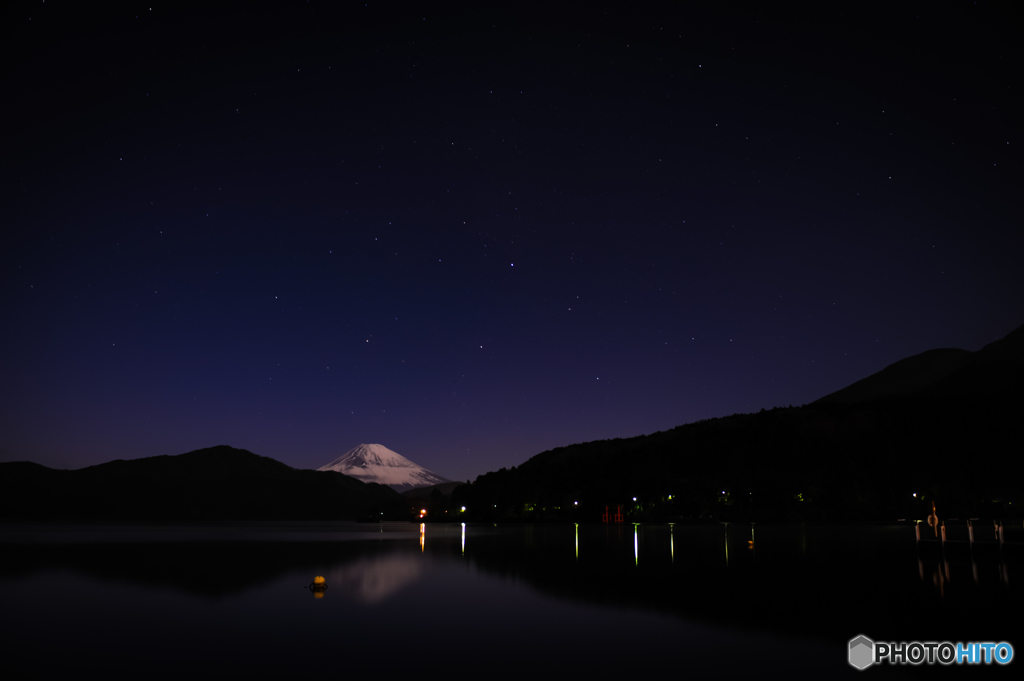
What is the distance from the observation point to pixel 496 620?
19.2 meters

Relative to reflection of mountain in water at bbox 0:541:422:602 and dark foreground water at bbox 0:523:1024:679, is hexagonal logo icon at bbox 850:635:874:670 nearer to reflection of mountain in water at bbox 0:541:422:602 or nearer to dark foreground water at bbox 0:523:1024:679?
dark foreground water at bbox 0:523:1024:679

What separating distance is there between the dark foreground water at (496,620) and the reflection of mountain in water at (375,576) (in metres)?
0.22

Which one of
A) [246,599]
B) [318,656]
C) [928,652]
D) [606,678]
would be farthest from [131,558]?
[928,652]

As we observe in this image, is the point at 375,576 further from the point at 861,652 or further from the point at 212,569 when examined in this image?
the point at 861,652

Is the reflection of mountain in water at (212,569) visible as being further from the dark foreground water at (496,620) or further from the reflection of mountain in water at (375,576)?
the dark foreground water at (496,620)

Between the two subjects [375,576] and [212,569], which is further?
[212,569]

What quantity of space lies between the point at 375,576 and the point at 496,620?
1393cm

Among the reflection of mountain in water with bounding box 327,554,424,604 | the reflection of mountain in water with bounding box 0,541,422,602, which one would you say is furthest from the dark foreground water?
the reflection of mountain in water with bounding box 0,541,422,602

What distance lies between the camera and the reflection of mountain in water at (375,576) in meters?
25.3

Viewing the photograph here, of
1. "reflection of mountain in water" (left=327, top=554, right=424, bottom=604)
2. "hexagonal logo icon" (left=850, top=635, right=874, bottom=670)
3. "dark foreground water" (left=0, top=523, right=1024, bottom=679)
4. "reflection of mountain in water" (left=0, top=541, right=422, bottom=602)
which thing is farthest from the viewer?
"reflection of mountain in water" (left=0, top=541, right=422, bottom=602)

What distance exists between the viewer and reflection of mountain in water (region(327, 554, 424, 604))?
25266mm

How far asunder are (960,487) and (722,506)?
5962 cm

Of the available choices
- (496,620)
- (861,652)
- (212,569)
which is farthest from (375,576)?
(861,652)

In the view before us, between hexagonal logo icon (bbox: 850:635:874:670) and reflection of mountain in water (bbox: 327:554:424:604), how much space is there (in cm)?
1471
